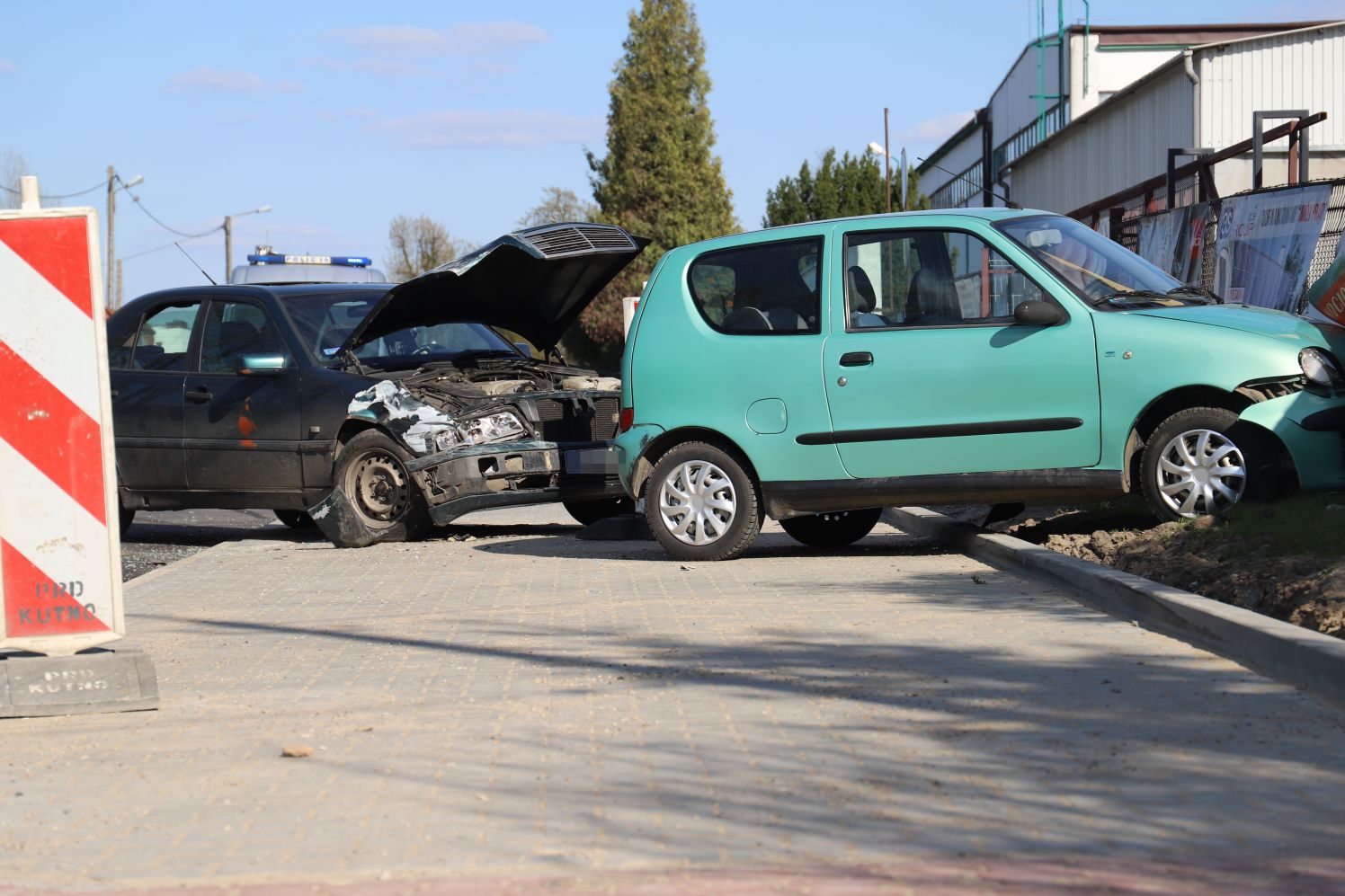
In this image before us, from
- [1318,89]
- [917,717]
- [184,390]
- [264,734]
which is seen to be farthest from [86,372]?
[1318,89]

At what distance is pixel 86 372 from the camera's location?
5.82 metres

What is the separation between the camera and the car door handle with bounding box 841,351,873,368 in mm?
9164

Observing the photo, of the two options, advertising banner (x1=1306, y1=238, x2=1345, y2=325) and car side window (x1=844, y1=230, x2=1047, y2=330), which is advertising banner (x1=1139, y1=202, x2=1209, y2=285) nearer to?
advertising banner (x1=1306, y1=238, x2=1345, y2=325)

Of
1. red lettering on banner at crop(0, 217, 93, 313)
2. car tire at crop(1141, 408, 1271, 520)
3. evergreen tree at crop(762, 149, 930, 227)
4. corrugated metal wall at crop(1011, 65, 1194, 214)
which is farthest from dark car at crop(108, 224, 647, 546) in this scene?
evergreen tree at crop(762, 149, 930, 227)

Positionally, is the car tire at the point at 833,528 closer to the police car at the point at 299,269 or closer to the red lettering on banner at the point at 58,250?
the red lettering on banner at the point at 58,250

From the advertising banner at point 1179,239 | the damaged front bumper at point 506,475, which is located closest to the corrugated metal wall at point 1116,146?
the advertising banner at point 1179,239

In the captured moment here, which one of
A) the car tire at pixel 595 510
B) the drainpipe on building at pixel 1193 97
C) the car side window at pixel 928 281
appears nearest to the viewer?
the car side window at pixel 928 281

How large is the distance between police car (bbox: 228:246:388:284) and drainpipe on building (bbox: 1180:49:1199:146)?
596 inches

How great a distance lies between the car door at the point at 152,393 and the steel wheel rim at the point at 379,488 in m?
1.58

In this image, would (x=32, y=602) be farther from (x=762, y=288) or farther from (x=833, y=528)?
(x=833, y=528)

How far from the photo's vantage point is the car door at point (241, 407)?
1189 centimetres

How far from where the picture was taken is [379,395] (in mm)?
11461

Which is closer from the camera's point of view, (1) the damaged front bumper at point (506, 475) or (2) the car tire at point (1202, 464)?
(2) the car tire at point (1202, 464)

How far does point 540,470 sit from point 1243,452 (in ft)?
15.9
